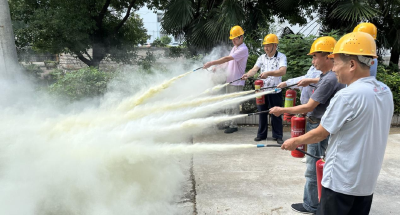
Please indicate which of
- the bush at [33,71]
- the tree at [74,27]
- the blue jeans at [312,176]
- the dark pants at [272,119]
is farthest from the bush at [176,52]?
the blue jeans at [312,176]

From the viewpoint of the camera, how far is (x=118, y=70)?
6184mm

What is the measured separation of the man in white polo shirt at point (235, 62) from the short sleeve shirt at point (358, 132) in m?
3.48

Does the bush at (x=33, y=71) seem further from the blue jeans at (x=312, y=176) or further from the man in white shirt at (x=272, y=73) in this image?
the blue jeans at (x=312, y=176)

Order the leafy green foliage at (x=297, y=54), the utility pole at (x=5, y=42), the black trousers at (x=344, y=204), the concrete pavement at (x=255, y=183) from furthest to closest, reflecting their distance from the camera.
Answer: the leafy green foliage at (x=297, y=54) → the utility pole at (x=5, y=42) → the concrete pavement at (x=255, y=183) → the black trousers at (x=344, y=204)

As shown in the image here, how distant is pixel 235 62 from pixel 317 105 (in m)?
2.80

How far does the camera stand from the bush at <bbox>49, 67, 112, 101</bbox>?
5328 mm

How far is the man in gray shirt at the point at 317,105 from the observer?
260 cm

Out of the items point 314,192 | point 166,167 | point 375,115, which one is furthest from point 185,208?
point 375,115

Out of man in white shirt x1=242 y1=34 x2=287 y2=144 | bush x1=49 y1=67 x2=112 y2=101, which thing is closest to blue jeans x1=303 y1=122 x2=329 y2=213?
man in white shirt x1=242 y1=34 x2=287 y2=144

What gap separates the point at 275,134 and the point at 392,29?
5.24 meters

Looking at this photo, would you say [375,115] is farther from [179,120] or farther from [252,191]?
[179,120]

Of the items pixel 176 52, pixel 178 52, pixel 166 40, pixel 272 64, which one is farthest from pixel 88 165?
pixel 166 40

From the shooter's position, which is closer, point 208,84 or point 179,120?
point 179,120

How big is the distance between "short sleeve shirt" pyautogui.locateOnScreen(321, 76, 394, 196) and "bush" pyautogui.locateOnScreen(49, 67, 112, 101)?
15.0ft
